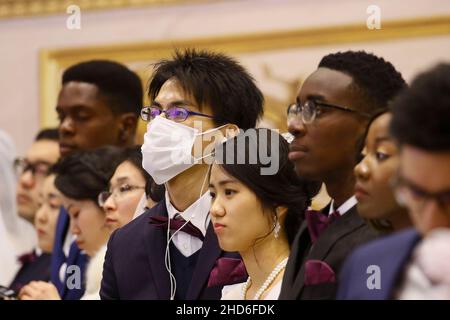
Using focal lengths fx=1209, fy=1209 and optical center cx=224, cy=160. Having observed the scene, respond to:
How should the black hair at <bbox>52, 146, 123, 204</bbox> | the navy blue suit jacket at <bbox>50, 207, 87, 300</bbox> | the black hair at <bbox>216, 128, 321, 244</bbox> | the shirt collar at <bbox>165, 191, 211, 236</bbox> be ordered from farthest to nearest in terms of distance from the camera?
1. the black hair at <bbox>52, 146, 123, 204</bbox>
2. the navy blue suit jacket at <bbox>50, 207, 87, 300</bbox>
3. the shirt collar at <bbox>165, 191, 211, 236</bbox>
4. the black hair at <bbox>216, 128, 321, 244</bbox>

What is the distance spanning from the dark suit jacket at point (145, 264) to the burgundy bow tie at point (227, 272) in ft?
0.14

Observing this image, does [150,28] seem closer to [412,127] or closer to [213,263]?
[213,263]

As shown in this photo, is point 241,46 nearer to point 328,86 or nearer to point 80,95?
point 80,95

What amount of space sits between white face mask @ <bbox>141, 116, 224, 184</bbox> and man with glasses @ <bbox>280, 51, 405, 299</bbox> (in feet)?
2.06

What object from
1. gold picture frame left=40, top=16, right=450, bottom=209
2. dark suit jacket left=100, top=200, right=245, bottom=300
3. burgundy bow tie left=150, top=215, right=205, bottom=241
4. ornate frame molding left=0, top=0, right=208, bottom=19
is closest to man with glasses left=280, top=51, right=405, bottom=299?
dark suit jacket left=100, top=200, right=245, bottom=300

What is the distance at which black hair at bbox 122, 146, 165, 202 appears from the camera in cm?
450

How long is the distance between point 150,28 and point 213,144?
9.80ft

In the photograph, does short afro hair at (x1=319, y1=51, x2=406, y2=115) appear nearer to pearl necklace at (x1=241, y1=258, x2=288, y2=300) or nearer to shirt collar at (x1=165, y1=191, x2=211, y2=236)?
pearl necklace at (x1=241, y1=258, x2=288, y2=300)

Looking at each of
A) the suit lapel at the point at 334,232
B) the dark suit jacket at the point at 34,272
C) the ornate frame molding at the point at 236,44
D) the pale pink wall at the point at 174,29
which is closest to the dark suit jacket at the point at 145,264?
the suit lapel at the point at 334,232

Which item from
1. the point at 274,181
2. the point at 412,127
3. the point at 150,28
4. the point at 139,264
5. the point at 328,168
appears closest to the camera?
the point at 412,127

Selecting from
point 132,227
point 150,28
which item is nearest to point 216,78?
point 132,227

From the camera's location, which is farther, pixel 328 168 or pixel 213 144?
pixel 213 144

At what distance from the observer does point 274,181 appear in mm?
3766

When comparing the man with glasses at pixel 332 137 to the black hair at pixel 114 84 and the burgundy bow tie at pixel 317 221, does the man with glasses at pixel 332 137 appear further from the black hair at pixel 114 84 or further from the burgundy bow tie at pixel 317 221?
the black hair at pixel 114 84
